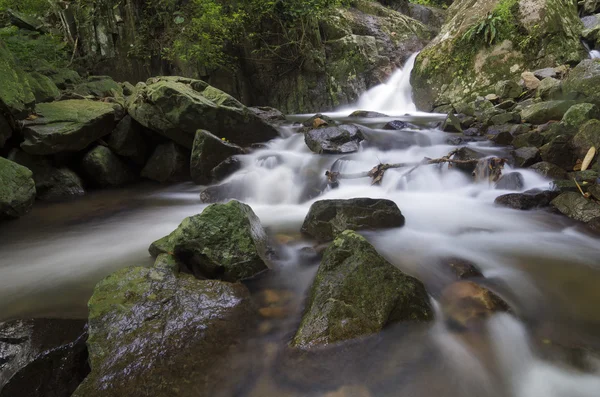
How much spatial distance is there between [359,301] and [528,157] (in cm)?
477

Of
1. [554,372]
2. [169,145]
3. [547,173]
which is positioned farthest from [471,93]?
[554,372]

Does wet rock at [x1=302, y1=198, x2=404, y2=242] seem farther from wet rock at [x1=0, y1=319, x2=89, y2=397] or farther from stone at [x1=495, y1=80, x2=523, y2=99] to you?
stone at [x1=495, y1=80, x2=523, y2=99]

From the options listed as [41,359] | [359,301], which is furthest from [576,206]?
[41,359]

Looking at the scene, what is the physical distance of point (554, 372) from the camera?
1.95 metres

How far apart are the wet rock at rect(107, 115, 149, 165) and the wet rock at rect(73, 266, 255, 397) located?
5503mm

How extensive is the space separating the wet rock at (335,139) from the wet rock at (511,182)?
283 cm

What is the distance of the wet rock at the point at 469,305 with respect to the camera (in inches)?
91.0

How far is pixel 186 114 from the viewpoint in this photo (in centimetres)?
661

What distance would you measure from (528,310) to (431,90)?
10.3 metres

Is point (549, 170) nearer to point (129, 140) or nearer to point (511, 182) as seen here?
point (511, 182)

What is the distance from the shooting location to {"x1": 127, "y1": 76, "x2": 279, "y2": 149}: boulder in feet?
21.5

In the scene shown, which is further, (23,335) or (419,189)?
(419,189)

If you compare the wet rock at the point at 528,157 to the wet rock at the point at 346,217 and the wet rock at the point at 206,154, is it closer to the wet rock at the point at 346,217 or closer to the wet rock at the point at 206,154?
the wet rock at the point at 346,217

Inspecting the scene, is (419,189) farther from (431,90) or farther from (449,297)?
(431,90)
